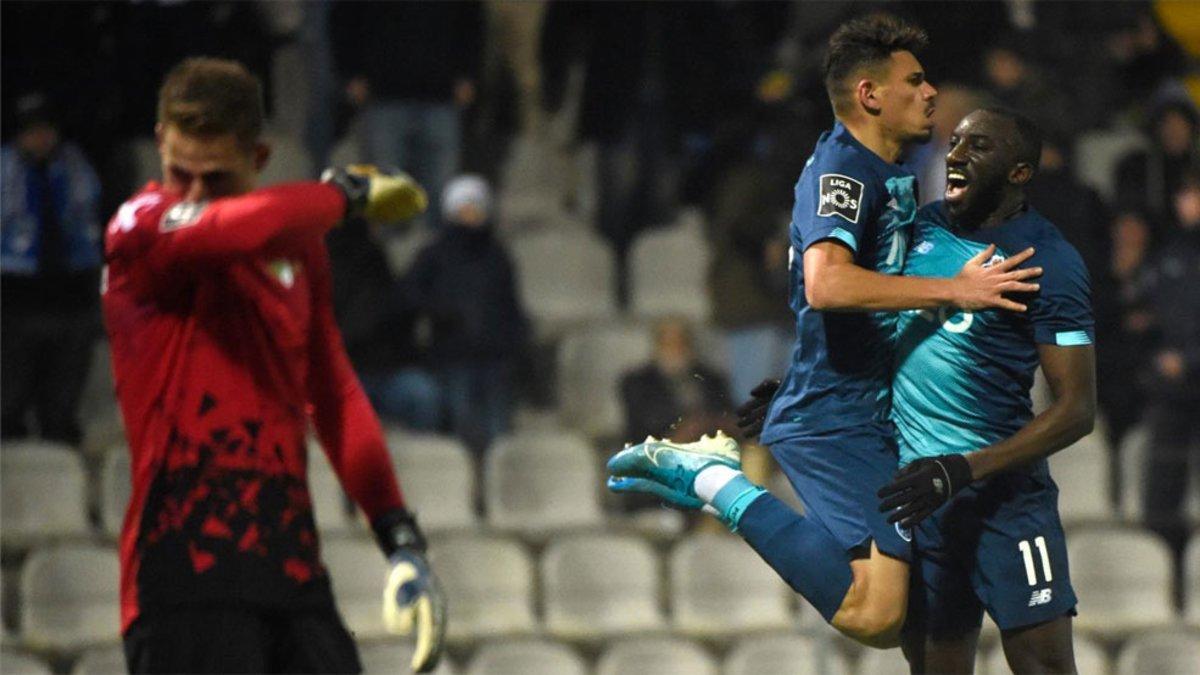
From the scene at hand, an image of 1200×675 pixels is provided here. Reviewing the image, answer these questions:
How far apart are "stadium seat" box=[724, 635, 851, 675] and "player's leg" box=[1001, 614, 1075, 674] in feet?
10.9

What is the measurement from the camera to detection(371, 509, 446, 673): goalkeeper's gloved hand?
370 centimetres

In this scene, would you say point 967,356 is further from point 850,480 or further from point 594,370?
point 594,370

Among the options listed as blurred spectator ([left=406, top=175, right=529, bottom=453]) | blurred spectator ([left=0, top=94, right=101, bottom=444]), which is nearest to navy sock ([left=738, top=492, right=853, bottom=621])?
blurred spectator ([left=406, top=175, right=529, bottom=453])

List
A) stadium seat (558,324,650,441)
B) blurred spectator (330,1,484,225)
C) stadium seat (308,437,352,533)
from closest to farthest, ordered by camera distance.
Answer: stadium seat (308,437,352,533) < stadium seat (558,324,650,441) < blurred spectator (330,1,484,225)

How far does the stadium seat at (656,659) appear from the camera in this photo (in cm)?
783

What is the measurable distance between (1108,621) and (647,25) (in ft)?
13.6

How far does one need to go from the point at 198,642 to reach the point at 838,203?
5.59 ft

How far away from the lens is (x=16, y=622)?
26.7 feet

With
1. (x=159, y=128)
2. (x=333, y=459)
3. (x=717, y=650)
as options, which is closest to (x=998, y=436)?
(x=333, y=459)

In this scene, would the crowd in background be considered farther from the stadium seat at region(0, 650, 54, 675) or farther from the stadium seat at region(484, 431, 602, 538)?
the stadium seat at region(0, 650, 54, 675)

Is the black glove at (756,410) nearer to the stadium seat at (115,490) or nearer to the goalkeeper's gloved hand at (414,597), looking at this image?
the goalkeeper's gloved hand at (414,597)

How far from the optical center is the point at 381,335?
9117 mm

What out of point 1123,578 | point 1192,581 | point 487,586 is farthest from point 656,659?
point 1192,581

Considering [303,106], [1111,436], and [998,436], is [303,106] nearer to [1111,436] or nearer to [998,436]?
[1111,436]
